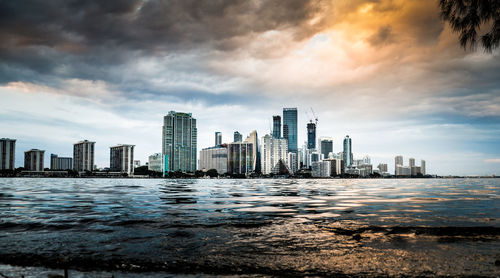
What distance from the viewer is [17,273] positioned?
309 inches

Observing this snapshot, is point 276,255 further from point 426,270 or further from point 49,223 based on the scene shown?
point 49,223

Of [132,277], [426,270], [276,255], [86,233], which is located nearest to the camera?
[132,277]

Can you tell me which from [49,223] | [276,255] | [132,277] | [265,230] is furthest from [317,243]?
[49,223]

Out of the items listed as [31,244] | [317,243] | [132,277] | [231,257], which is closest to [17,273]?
[132,277]

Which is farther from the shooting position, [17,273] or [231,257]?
[231,257]

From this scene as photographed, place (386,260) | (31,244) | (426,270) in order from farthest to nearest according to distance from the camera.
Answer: (31,244) < (386,260) < (426,270)

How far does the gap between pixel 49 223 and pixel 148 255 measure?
33.0ft

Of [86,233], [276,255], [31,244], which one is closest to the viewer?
[276,255]

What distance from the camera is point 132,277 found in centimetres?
770

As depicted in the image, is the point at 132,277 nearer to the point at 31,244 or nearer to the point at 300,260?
the point at 300,260

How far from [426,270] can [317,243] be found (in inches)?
164

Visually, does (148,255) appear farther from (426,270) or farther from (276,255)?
(426,270)

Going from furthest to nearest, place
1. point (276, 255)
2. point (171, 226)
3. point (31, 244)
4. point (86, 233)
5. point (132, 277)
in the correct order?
point (171, 226)
point (86, 233)
point (31, 244)
point (276, 255)
point (132, 277)

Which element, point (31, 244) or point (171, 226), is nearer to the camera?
point (31, 244)
